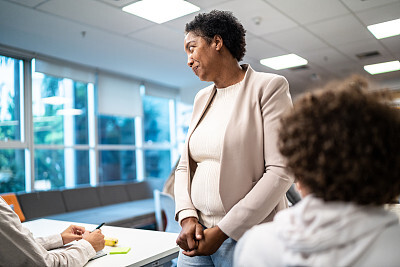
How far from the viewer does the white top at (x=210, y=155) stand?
1.25m

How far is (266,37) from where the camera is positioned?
195 inches

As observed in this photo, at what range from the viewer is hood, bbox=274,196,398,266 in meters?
0.63

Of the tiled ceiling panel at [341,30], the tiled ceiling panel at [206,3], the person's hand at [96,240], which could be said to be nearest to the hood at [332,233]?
the person's hand at [96,240]

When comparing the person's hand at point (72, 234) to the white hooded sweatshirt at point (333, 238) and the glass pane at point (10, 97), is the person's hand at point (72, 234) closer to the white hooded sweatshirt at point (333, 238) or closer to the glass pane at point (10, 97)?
the white hooded sweatshirt at point (333, 238)

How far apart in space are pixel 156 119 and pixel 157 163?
983 mm

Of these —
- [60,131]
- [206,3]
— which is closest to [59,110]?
[60,131]

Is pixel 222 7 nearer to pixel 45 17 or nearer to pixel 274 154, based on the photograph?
pixel 45 17

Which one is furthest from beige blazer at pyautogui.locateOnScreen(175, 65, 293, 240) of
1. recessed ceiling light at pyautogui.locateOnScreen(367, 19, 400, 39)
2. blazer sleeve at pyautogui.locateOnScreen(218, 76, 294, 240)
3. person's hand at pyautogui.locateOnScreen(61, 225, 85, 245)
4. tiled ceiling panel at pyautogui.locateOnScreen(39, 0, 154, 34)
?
recessed ceiling light at pyautogui.locateOnScreen(367, 19, 400, 39)

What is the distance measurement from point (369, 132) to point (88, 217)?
4633mm

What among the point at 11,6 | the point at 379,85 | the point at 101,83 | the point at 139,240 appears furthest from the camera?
the point at 101,83

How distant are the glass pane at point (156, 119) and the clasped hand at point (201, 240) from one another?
6.56 meters

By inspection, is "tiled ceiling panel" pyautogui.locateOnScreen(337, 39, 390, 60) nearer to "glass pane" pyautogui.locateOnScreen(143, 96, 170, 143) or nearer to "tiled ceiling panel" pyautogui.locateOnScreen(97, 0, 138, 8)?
"tiled ceiling panel" pyautogui.locateOnScreen(97, 0, 138, 8)

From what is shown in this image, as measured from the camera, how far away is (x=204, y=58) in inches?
54.8

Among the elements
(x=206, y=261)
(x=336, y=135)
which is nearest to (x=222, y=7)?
(x=206, y=261)
